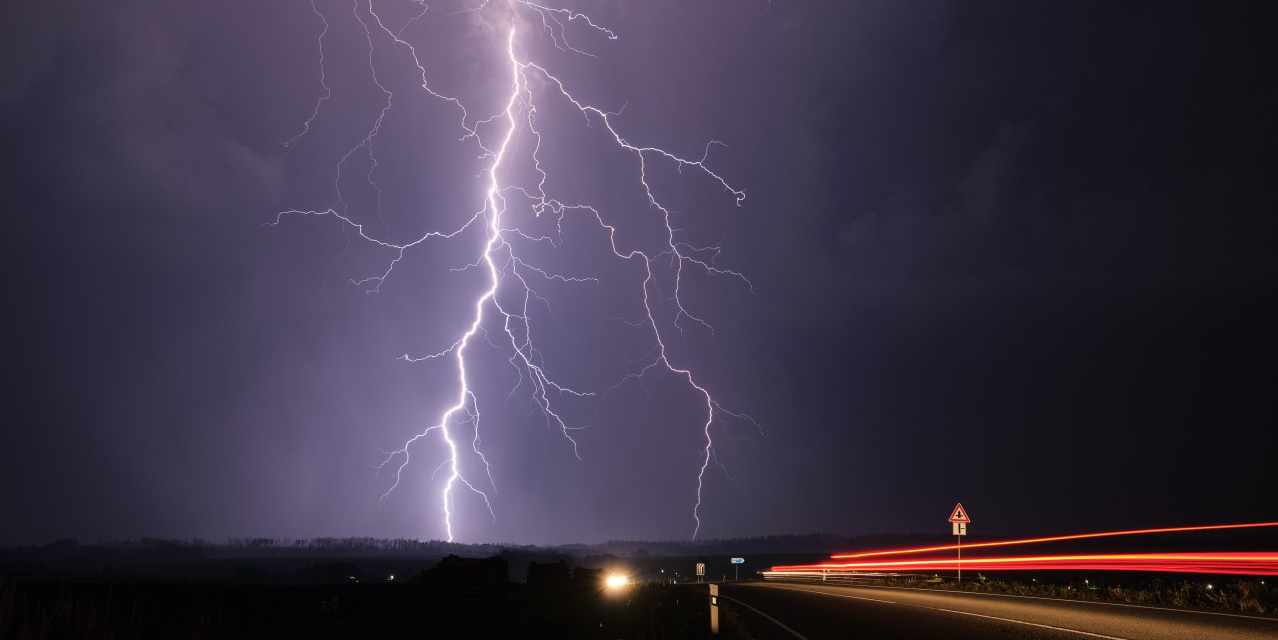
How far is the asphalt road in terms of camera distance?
889cm

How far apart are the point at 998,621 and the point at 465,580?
17.2 m

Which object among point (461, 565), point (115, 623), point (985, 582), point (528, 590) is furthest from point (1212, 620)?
point (528, 590)

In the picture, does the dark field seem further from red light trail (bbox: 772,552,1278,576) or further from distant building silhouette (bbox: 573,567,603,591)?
red light trail (bbox: 772,552,1278,576)

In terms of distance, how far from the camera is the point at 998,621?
34.8ft

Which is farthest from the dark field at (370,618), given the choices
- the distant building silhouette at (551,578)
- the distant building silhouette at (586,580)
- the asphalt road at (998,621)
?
the distant building silhouette at (586,580)

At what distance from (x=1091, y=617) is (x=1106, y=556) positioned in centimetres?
1138

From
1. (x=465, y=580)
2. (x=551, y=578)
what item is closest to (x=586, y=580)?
(x=551, y=578)

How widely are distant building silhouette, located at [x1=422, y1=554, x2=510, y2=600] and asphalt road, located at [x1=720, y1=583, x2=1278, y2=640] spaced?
35.7ft

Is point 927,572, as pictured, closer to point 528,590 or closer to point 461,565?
point 528,590

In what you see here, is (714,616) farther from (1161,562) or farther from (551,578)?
(551,578)

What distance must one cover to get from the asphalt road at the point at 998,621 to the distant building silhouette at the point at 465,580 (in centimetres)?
1088

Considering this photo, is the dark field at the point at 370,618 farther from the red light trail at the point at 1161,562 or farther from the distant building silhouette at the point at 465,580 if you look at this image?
the red light trail at the point at 1161,562

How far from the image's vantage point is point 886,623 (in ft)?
36.5

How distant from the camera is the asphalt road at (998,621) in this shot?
8891 mm
